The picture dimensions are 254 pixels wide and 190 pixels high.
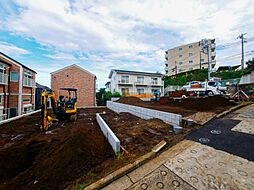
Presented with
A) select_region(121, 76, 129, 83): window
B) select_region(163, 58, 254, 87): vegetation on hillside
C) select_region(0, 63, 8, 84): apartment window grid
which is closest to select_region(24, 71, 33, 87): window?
select_region(0, 63, 8, 84): apartment window grid

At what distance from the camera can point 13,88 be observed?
40.0ft

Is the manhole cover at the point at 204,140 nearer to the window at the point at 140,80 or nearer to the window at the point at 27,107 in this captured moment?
the window at the point at 27,107

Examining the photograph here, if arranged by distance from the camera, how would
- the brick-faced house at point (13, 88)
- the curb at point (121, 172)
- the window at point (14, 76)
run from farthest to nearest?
the window at point (14, 76), the brick-faced house at point (13, 88), the curb at point (121, 172)

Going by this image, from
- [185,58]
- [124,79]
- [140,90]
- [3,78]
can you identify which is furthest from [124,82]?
[185,58]

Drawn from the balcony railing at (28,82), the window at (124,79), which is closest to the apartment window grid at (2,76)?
the balcony railing at (28,82)

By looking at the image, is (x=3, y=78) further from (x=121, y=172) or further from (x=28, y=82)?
(x=121, y=172)

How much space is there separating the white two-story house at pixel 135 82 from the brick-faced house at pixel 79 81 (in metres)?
6.37

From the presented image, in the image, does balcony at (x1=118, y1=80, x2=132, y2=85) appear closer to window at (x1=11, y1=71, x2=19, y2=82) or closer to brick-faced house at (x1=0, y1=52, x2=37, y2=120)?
brick-faced house at (x1=0, y1=52, x2=37, y2=120)

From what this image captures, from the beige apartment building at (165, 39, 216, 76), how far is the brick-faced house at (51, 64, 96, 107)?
26693 mm

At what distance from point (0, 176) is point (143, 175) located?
123 inches

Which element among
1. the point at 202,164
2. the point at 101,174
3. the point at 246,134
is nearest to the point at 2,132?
the point at 101,174

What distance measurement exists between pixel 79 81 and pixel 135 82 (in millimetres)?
11180

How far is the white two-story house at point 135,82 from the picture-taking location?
25562 millimetres

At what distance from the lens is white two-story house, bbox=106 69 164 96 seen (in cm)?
2556
